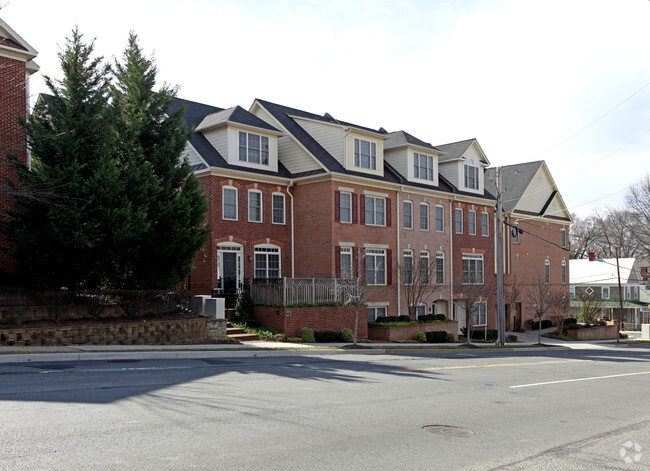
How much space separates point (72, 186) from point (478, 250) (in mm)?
28115

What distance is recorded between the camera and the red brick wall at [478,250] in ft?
127

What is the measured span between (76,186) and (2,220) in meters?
3.45

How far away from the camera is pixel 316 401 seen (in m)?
10.5

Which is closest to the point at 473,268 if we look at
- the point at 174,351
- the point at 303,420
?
the point at 174,351

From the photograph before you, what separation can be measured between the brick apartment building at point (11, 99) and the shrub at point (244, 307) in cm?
906

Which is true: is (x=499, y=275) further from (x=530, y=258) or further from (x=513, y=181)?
(x=513, y=181)

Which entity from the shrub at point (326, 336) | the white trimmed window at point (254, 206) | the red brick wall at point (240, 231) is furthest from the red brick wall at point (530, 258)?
the white trimmed window at point (254, 206)

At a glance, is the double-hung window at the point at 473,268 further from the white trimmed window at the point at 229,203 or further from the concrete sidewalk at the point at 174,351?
the white trimmed window at the point at 229,203

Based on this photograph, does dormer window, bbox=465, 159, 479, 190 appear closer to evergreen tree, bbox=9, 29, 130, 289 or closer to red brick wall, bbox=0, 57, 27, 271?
evergreen tree, bbox=9, 29, 130, 289

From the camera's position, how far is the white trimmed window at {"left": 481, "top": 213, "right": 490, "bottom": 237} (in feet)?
135

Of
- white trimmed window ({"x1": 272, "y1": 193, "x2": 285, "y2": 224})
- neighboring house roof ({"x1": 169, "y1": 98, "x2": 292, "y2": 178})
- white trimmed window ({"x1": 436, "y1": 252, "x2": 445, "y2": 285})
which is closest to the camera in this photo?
neighboring house roof ({"x1": 169, "y1": 98, "x2": 292, "y2": 178})

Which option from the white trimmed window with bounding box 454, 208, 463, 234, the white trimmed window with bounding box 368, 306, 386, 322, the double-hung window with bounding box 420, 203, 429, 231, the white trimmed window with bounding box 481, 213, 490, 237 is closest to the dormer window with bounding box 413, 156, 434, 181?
the double-hung window with bounding box 420, 203, 429, 231

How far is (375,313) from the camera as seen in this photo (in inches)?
1291

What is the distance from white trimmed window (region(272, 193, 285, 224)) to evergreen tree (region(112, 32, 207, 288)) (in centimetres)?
742
